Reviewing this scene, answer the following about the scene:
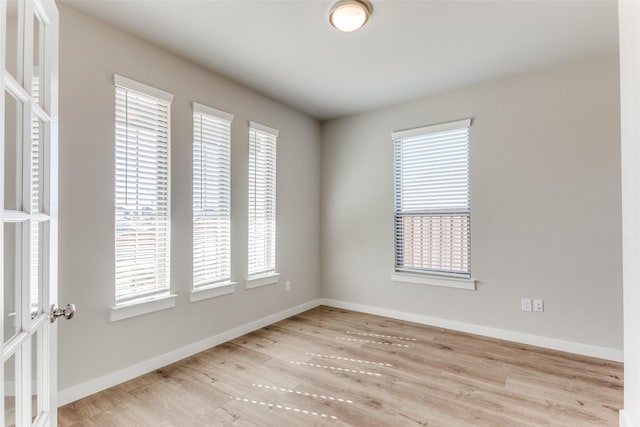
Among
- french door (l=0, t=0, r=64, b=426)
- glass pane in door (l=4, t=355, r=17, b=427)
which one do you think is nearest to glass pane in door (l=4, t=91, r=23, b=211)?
french door (l=0, t=0, r=64, b=426)

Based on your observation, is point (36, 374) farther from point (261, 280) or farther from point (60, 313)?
point (261, 280)

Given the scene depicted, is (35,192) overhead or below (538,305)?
overhead

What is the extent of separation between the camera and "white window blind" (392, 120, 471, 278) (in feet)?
11.5

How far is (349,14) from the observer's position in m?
2.15

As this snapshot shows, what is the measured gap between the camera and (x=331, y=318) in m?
3.96

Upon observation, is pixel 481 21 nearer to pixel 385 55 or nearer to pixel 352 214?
pixel 385 55

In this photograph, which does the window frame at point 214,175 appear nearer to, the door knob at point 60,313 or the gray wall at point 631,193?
the door knob at point 60,313

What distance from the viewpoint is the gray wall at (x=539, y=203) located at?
9.16 ft

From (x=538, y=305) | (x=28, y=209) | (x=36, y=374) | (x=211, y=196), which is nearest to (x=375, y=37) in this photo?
(x=211, y=196)

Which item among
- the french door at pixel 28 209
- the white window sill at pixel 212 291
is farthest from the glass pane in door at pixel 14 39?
the white window sill at pixel 212 291

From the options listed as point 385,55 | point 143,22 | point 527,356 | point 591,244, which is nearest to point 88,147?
point 143,22

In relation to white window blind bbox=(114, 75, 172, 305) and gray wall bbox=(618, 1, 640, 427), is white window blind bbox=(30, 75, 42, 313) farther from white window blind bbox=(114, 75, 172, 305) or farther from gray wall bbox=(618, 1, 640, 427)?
gray wall bbox=(618, 1, 640, 427)

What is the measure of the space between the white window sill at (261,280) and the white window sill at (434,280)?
1.48 meters

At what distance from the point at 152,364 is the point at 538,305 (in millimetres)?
3583
